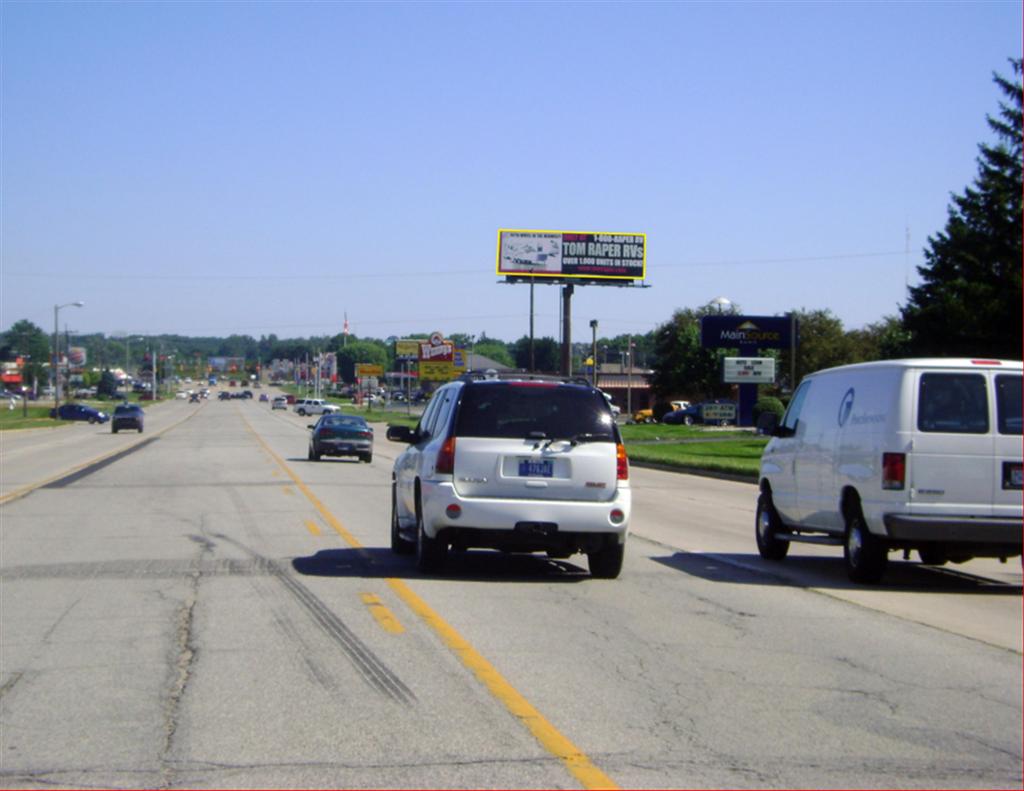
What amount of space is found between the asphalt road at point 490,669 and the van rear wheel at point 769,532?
8.8 inches

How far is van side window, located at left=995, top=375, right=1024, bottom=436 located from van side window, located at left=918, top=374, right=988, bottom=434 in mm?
122

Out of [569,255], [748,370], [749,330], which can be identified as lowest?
[748,370]

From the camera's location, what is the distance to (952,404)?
39.1 feet

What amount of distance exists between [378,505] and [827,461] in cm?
1049

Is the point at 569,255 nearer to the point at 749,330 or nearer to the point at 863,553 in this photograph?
the point at 749,330

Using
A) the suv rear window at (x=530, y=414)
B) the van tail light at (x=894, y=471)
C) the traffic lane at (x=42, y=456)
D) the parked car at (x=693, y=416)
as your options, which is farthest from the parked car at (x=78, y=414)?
the van tail light at (x=894, y=471)

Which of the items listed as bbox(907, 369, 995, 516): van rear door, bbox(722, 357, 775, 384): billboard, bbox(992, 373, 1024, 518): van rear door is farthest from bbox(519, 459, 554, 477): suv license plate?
bbox(722, 357, 775, 384): billboard

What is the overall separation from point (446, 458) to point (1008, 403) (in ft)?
17.0

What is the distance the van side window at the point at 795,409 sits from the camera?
14.7 m

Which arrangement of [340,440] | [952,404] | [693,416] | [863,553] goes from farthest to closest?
[693,416] < [340,440] < [863,553] < [952,404]

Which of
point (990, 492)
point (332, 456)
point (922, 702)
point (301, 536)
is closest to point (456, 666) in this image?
point (922, 702)

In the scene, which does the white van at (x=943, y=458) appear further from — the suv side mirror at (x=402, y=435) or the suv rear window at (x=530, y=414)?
the suv side mirror at (x=402, y=435)

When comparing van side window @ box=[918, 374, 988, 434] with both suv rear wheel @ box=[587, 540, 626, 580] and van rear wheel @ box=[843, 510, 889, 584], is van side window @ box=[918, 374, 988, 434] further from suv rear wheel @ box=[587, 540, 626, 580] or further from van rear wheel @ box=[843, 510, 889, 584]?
suv rear wheel @ box=[587, 540, 626, 580]

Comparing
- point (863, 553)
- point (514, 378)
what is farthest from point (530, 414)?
point (863, 553)
